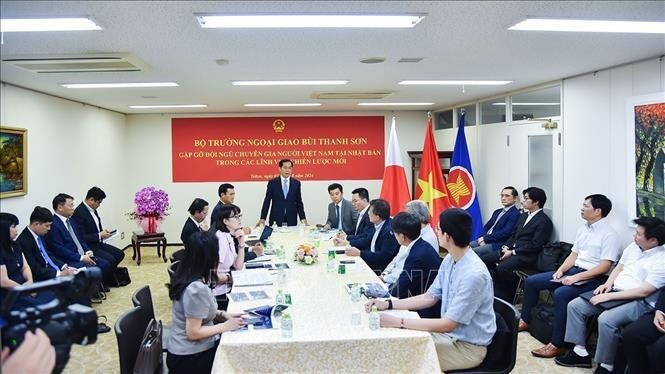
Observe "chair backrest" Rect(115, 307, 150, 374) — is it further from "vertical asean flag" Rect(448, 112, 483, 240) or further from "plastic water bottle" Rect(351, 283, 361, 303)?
"vertical asean flag" Rect(448, 112, 483, 240)

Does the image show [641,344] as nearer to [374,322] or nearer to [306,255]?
[374,322]

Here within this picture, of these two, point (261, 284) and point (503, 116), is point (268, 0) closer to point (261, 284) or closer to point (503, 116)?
point (261, 284)

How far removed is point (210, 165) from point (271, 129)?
52.8 inches

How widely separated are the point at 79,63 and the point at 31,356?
11.5 ft

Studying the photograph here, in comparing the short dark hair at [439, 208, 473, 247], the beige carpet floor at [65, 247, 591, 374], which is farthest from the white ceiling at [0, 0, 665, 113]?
the beige carpet floor at [65, 247, 591, 374]

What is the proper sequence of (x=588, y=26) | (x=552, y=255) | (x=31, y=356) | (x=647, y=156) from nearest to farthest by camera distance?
(x=31, y=356)
(x=588, y=26)
(x=647, y=156)
(x=552, y=255)

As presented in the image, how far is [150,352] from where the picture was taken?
271cm

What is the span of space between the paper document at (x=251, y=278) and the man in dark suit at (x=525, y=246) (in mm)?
2931

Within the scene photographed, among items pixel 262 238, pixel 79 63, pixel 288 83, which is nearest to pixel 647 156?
pixel 288 83

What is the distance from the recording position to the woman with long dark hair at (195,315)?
2.65 m

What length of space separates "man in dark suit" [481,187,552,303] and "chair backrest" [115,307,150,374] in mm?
4040

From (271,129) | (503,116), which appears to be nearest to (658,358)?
(503,116)

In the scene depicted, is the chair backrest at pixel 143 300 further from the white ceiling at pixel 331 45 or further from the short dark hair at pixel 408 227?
the short dark hair at pixel 408 227

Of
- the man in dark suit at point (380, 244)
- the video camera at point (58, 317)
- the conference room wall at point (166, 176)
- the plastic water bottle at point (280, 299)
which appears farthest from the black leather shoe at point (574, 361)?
the conference room wall at point (166, 176)
